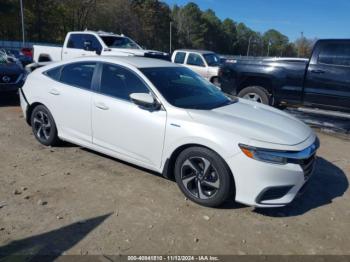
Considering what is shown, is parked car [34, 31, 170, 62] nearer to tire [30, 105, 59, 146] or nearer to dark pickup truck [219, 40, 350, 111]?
dark pickup truck [219, 40, 350, 111]

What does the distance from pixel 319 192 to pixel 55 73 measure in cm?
427

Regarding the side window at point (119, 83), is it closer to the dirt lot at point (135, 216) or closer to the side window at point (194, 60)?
the dirt lot at point (135, 216)

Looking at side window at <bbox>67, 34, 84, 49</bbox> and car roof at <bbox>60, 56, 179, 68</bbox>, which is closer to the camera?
car roof at <bbox>60, 56, 179, 68</bbox>

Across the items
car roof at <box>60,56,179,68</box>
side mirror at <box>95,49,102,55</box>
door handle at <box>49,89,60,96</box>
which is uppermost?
car roof at <box>60,56,179,68</box>

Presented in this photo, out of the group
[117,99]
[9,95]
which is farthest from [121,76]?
[9,95]

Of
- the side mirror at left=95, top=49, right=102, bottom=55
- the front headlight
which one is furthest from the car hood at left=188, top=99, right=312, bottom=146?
the side mirror at left=95, top=49, right=102, bottom=55

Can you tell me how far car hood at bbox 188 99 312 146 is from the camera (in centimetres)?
394

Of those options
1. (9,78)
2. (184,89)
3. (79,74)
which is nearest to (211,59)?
(9,78)

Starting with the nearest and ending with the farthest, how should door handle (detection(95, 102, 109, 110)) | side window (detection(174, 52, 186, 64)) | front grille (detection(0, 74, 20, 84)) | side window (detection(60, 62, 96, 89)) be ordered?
door handle (detection(95, 102, 109, 110)) → side window (detection(60, 62, 96, 89)) → front grille (detection(0, 74, 20, 84)) → side window (detection(174, 52, 186, 64))

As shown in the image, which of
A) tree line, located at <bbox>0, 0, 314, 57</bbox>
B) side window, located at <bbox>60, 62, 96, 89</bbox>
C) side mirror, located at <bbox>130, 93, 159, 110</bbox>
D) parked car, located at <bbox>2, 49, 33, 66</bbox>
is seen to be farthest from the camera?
tree line, located at <bbox>0, 0, 314, 57</bbox>

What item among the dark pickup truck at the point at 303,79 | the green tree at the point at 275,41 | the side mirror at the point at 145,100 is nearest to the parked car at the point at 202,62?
the dark pickup truck at the point at 303,79

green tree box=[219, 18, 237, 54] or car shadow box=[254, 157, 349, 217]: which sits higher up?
green tree box=[219, 18, 237, 54]

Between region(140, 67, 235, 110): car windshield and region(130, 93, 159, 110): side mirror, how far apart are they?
0.19m

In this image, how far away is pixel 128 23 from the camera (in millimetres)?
56094
